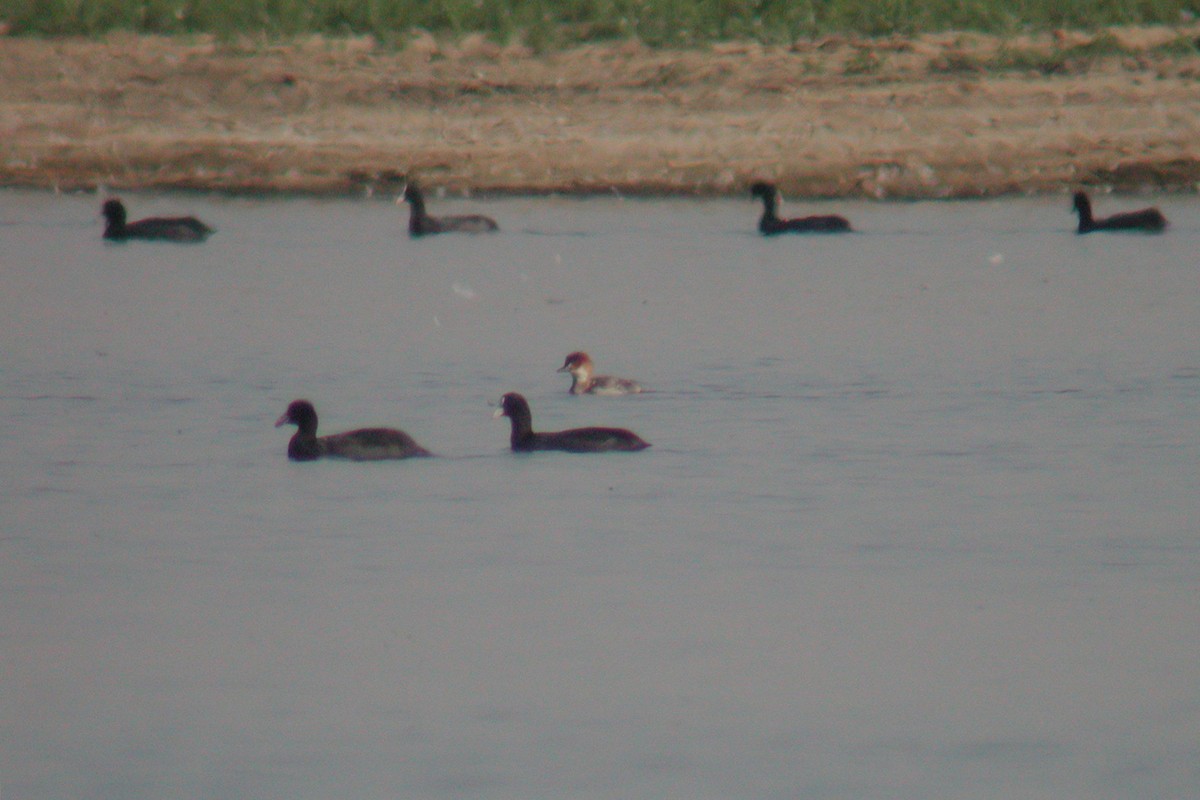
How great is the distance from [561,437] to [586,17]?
2296 centimetres

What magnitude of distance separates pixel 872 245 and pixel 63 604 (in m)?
19.3

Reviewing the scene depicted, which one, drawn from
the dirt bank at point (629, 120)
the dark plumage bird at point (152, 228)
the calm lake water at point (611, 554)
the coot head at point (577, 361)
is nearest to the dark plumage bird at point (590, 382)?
the coot head at point (577, 361)

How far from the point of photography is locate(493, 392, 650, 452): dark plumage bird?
14273 millimetres

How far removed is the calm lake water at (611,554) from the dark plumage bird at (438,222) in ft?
19.7

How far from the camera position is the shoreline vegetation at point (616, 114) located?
32.5 metres

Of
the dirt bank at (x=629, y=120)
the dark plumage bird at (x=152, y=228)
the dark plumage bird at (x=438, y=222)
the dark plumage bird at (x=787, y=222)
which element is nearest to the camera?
the dark plumage bird at (x=152, y=228)

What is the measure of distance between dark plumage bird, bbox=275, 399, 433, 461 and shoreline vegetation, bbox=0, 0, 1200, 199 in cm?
1817

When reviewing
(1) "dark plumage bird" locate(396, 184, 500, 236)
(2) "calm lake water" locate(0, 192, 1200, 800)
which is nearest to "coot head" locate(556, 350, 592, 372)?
(2) "calm lake water" locate(0, 192, 1200, 800)

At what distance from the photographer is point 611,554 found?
37.1 feet

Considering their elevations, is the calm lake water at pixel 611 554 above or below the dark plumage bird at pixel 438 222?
above

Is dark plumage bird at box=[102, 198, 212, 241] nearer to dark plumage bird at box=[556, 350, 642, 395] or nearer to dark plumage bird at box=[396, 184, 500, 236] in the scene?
dark plumage bird at box=[396, 184, 500, 236]

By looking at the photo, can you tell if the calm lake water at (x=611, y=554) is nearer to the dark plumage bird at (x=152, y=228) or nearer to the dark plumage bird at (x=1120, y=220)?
the dark plumage bird at (x=152, y=228)

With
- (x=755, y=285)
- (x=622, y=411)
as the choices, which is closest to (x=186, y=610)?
(x=622, y=411)

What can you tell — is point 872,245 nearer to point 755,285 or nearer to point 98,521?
point 755,285
